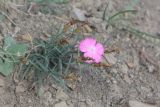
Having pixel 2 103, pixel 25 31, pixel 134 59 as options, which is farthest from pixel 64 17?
pixel 2 103

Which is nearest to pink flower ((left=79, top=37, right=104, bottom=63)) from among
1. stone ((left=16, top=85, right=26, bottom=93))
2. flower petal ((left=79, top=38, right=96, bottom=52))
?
flower petal ((left=79, top=38, right=96, bottom=52))

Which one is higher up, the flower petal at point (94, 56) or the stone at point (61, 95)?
the flower petal at point (94, 56)

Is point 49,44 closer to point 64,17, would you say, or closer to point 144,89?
point 64,17

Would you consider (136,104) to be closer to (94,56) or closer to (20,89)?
(94,56)

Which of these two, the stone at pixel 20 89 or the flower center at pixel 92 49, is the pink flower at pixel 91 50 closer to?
the flower center at pixel 92 49

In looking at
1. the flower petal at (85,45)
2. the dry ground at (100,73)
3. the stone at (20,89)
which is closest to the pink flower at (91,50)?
the flower petal at (85,45)

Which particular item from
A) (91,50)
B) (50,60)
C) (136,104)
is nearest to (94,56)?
(91,50)
